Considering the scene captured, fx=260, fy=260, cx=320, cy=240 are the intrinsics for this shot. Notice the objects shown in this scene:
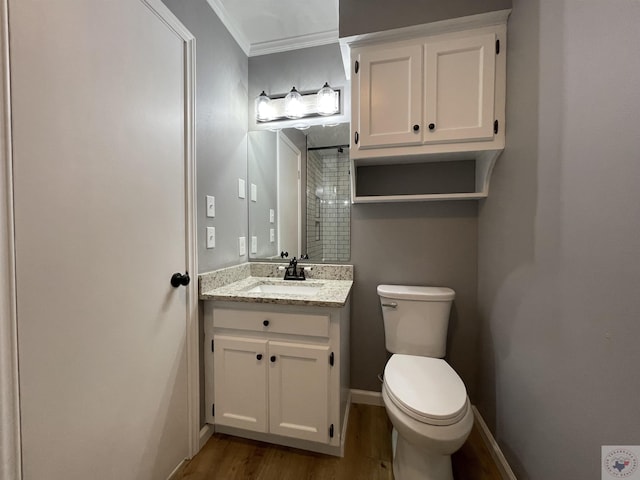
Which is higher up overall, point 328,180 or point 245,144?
point 245,144

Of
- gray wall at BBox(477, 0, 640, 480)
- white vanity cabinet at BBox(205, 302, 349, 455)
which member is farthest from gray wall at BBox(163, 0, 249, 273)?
gray wall at BBox(477, 0, 640, 480)

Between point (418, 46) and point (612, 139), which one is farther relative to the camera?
point (418, 46)

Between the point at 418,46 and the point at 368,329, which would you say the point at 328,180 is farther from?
the point at 368,329

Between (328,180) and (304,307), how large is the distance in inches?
36.8

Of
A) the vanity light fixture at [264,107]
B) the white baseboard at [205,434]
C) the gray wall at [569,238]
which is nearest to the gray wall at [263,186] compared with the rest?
the vanity light fixture at [264,107]

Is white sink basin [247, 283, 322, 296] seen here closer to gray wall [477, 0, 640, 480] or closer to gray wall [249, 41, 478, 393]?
gray wall [249, 41, 478, 393]

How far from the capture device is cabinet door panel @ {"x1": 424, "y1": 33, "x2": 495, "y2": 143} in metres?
1.30

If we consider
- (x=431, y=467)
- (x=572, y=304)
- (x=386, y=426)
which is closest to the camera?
(x=572, y=304)

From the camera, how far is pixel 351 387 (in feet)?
6.08

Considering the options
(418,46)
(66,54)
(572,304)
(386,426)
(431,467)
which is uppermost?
(418,46)

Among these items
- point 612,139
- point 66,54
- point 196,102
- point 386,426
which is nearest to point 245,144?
point 196,102

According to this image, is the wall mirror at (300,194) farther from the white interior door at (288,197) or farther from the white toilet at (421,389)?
the white toilet at (421,389)

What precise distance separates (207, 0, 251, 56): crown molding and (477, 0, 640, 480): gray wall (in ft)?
5.11

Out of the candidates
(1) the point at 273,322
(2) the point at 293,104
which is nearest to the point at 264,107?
(2) the point at 293,104
